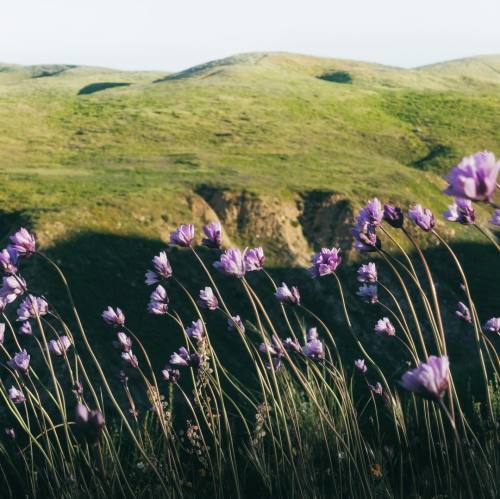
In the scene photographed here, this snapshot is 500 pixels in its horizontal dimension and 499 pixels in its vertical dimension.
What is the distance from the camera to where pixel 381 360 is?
35.0 feet

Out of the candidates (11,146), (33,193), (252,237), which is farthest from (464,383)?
(11,146)

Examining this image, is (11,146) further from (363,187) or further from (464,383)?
(464,383)

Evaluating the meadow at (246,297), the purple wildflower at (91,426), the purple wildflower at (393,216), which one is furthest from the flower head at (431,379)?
the purple wildflower at (393,216)

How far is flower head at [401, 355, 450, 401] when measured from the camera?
8.20 feet

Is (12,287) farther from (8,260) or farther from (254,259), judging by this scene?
(254,259)

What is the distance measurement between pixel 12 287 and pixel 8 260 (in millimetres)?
226

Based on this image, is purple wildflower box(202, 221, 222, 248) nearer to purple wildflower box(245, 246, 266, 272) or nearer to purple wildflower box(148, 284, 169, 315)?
purple wildflower box(245, 246, 266, 272)

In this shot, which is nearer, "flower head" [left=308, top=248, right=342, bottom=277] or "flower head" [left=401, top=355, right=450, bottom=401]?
"flower head" [left=401, top=355, right=450, bottom=401]

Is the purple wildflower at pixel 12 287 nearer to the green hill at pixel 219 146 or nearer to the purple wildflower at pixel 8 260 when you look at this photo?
the purple wildflower at pixel 8 260

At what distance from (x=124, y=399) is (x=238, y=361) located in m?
1.84

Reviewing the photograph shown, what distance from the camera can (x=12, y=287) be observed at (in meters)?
4.71

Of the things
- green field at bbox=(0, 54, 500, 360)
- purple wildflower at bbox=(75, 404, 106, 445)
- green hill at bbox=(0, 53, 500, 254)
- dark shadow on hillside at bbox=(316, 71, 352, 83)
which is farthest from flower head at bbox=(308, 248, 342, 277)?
dark shadow on hillside at bbox=(316, 71, 352, 83)

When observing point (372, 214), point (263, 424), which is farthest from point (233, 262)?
point (263, 424)

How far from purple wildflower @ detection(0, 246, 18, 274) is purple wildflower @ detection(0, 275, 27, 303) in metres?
0.05
